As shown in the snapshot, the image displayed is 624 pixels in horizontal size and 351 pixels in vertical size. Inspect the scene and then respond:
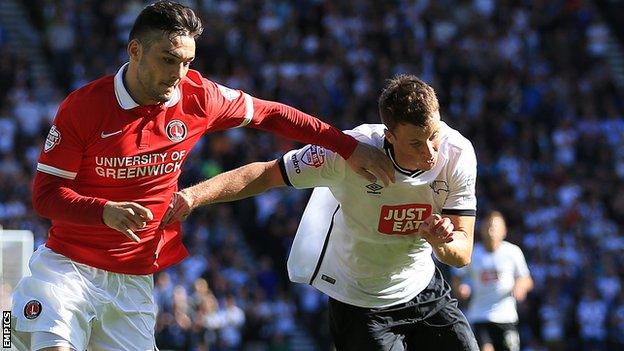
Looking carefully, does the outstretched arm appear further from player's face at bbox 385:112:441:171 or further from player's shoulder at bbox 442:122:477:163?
player's shoulder at bbox 442:122:477:163

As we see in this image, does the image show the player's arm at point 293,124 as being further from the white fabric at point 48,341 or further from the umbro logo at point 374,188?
the white fabric at point 48,341

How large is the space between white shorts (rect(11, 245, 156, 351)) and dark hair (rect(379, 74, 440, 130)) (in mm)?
1499

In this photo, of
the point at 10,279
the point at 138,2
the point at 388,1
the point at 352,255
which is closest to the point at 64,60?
the point at 138,2

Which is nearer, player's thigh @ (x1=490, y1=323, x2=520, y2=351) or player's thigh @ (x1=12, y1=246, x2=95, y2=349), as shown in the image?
player's thigh @ (x1=12, y1=246, x2=95, y2=349)

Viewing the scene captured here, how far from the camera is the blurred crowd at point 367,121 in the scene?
19.3 metres

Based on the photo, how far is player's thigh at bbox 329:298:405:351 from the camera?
6.65m

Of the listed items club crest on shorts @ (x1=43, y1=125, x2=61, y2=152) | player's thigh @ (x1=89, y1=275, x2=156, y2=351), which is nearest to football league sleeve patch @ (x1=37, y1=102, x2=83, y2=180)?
club crest on shorts @ (x1=43, y1=125, x2=61, y2=152)

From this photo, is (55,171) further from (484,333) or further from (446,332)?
(484,333)

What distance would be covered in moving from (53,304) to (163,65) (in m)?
1.25

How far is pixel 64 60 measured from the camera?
23.0 m

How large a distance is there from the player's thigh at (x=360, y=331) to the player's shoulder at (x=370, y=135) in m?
0.93

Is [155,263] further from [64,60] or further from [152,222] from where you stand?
[64,60]

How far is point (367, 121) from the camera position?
2205 centimetres

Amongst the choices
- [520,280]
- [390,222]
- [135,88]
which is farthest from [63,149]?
[520,280]
